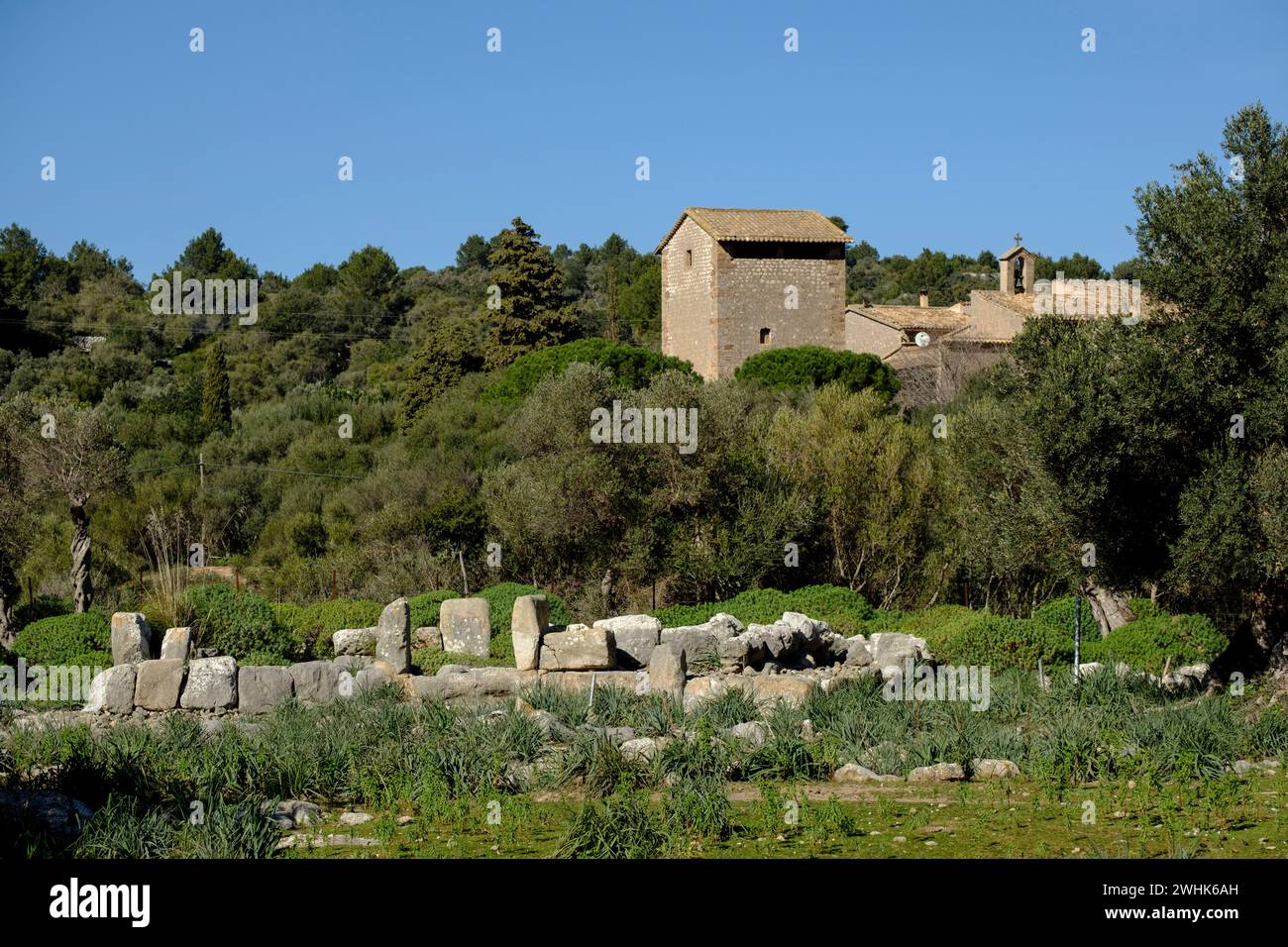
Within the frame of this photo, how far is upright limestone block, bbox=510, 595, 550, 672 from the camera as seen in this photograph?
1828cm

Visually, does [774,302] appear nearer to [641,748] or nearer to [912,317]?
[912,317]

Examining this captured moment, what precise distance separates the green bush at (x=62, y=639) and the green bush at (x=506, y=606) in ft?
19.1

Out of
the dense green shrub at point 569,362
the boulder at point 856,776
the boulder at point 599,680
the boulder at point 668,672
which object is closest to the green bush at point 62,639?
the boulder at point 599,680

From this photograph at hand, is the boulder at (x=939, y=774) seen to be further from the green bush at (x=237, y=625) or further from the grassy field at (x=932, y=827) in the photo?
the green bush at (x=237, y=625)

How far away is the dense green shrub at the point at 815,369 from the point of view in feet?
142

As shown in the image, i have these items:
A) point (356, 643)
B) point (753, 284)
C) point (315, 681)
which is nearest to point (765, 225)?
point (753, 284)

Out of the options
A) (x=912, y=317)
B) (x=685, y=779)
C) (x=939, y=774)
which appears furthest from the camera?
(x=912, y=317)

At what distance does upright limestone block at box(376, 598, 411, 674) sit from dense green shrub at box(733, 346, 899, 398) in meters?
25.6

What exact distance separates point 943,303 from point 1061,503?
64.3 meters

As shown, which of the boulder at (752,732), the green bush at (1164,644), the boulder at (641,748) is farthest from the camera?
the green bush at (1164,644)

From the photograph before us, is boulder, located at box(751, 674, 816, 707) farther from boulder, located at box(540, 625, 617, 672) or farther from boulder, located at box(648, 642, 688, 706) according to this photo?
boulder, located at box(540, 625, 617, 672)

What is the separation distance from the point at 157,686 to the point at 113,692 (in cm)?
51

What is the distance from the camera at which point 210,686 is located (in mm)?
16922
